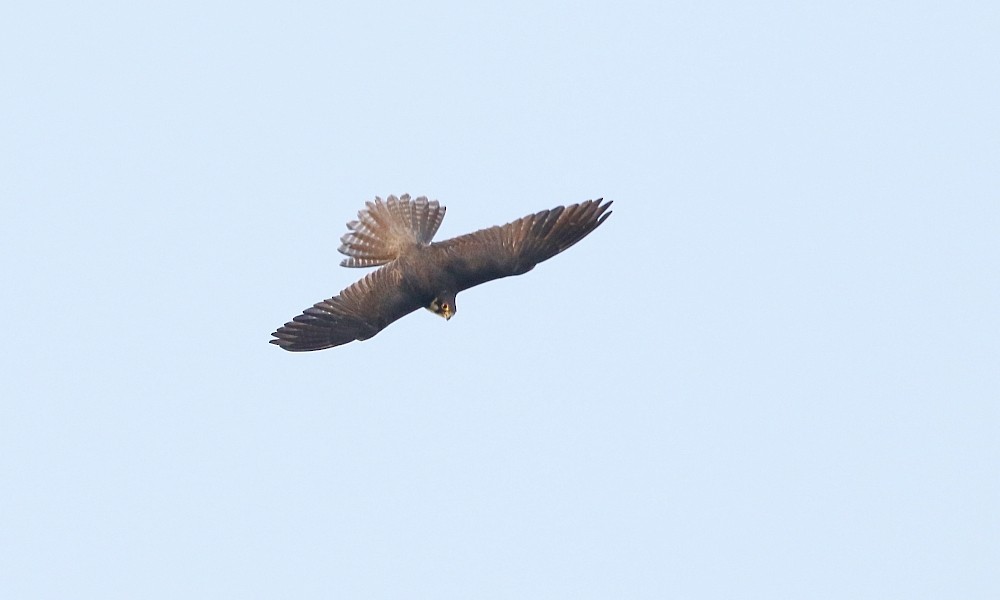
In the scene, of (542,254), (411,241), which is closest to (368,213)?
(411,241)

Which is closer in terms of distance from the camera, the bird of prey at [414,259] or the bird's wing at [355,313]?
the bird of prey at [414,259]

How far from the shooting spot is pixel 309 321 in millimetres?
20141

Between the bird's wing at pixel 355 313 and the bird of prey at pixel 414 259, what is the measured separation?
0.01 meters

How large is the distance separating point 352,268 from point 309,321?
2.81 feet

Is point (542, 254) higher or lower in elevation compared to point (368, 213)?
lower

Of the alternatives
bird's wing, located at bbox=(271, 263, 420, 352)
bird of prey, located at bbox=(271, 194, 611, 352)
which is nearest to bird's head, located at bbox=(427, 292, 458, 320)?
bird of prey, located at bbox=(271, 194, 611, 352)

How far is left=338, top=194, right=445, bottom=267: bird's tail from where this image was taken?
20.2 meters

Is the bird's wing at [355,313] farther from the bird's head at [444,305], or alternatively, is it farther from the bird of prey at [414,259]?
the bird's head at [444,305]

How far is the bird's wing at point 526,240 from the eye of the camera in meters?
19.4

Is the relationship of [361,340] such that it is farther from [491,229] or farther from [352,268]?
[491,229]

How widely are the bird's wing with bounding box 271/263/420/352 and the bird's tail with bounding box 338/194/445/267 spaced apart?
297 millimetres

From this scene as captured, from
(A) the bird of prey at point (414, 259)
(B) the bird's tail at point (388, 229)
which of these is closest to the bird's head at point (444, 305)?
(A) the bird of prey at point (414, 259)

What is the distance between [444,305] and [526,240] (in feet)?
4.40

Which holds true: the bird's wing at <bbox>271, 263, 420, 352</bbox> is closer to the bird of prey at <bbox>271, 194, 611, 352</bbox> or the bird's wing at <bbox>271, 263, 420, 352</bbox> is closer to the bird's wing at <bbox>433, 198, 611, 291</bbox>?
the bird of prey at <bbox>271, 194, 611, 352</bbox>
